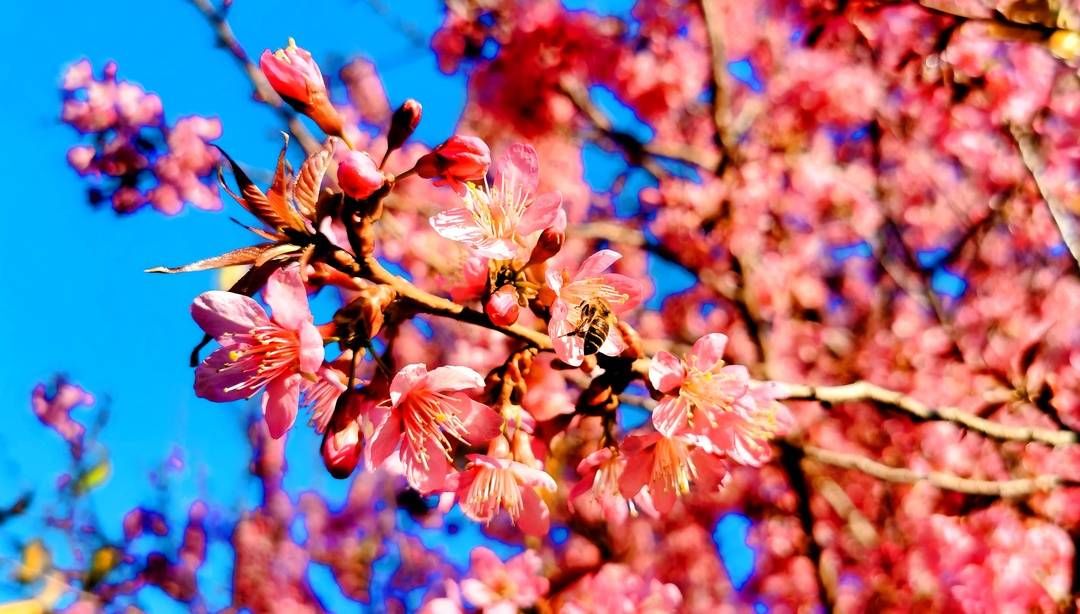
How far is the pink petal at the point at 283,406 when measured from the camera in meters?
1.23

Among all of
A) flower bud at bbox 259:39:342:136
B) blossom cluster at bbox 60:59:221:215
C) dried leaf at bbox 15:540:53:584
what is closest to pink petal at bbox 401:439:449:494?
flower bud at bbox 259:39:342:136

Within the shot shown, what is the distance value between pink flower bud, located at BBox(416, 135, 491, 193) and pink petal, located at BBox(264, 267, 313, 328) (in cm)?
31

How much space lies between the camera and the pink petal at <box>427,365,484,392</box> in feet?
3.99

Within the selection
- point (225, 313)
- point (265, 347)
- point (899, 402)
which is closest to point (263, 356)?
point (265, 347)

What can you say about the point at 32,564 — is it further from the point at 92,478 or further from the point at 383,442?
the point at 383,442

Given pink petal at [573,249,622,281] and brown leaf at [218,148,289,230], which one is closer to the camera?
brown leaf at [218,148,289,230]

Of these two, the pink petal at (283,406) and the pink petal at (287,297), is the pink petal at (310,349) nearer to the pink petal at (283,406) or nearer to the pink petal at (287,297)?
the pink petal at (287,297)

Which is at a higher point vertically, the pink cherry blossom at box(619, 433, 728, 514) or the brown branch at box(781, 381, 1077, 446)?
the brown branch at box(781, 381, 1077, 446)

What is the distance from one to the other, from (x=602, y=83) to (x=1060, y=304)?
3600 millimetres

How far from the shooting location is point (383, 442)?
1.27m

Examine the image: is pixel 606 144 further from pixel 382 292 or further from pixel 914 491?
pixel 382 292

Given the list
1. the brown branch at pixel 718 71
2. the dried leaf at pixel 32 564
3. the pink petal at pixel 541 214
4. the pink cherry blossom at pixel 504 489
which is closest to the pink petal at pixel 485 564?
the pink cherry blossom at pixel 504 489

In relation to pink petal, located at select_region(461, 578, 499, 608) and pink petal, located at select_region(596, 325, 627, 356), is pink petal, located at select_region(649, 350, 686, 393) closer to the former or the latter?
pink petal, located at select_region(596, 325, 627, 356)

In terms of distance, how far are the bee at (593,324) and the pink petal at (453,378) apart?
0.57ft
